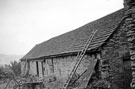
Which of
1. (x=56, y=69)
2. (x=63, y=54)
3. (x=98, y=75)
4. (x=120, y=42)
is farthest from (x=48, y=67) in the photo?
(x=120, y=42)

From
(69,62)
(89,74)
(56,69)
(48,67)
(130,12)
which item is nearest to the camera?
(130,12)

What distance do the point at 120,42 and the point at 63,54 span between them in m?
5.61

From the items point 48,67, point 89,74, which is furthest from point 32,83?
point 89,74

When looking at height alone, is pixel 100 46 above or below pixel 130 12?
below

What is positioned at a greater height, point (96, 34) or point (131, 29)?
point (96, 34)

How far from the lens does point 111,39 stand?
9.62 m

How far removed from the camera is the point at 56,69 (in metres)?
15.2

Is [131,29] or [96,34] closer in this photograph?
[131,29]

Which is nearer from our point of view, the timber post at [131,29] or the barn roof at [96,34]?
the timber post at [131,29]

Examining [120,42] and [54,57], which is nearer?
[120,42]

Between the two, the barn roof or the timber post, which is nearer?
the timber post

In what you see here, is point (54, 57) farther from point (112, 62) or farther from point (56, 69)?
point (112, 62)

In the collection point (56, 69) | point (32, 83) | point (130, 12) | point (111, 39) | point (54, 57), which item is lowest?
point (32, 83)

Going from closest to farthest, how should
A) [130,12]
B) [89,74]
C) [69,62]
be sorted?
1. [130,12]
2. [89,74]
3. [69,62]
